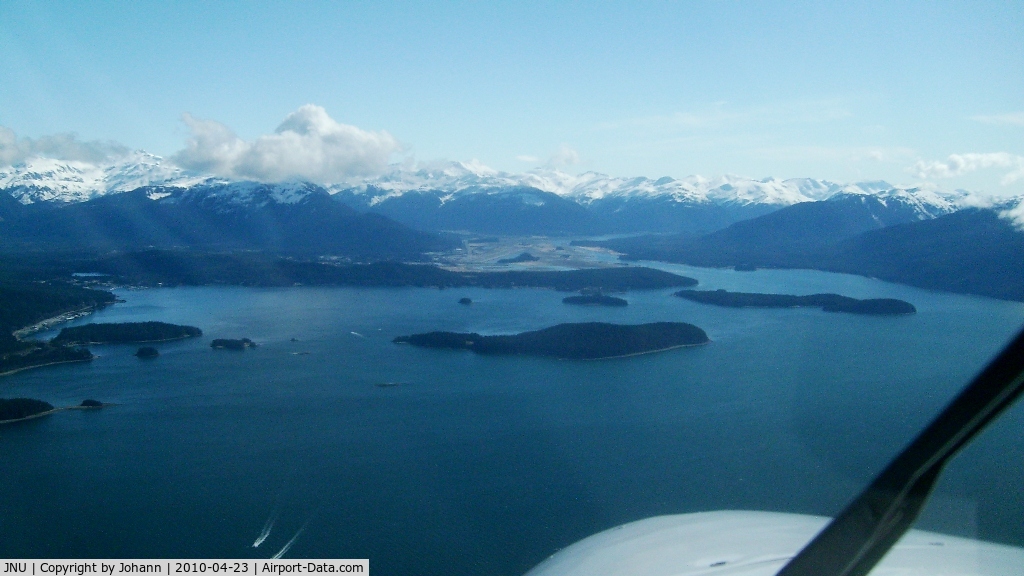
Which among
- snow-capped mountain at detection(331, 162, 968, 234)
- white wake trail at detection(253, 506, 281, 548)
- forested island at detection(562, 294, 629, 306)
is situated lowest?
white wake trail at detection(253, 506, 281, 548)

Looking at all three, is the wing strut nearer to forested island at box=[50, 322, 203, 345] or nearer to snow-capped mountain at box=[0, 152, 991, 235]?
forested island at box=[50, 322, 203, 345]

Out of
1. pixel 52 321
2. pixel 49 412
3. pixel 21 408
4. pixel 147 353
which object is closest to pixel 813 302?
pixel 147 353

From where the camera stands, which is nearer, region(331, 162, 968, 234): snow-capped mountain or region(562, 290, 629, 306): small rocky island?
region(562, 290, 629, 306): small rocky island

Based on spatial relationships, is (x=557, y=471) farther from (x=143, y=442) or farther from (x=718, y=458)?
(x=143, y=442)

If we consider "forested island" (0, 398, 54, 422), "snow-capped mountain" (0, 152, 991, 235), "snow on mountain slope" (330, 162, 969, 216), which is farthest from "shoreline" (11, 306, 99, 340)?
"snow on mountain slope" (330, 162, 969, 216)

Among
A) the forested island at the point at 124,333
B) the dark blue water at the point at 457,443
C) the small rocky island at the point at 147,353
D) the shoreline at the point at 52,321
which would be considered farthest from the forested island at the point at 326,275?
the small rocky island at the point at 147,353

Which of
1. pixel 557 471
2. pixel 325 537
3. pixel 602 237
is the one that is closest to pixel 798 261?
pixel 602 237

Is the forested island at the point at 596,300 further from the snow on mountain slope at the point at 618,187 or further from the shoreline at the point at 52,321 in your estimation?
the snow on mountain slope at the point at 618,187
